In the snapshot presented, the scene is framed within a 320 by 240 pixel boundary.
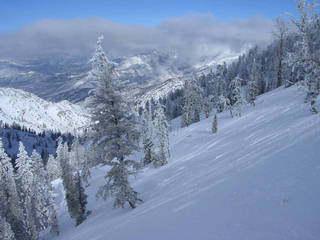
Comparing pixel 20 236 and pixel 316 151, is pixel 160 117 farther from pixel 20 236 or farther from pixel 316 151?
pixel 20 236

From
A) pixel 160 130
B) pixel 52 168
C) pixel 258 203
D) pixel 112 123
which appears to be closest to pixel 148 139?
pixel 160 130

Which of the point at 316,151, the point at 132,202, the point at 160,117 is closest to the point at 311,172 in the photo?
the point at 316,151

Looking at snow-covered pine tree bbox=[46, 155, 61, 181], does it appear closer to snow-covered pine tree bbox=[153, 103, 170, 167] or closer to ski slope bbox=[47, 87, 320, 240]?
snow-covered pine tree bbox=[153, 103, 170, 167]

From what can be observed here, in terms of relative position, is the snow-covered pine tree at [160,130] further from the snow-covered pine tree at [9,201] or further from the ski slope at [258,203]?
the snow-covered pine tree at [9,201]

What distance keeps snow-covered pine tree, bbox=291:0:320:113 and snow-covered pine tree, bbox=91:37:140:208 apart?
15.3m

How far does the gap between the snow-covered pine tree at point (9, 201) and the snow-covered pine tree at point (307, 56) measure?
159ft

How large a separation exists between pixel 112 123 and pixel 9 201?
3929cm

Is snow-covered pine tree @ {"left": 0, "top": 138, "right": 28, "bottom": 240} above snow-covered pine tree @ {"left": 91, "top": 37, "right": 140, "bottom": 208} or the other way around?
the other way around

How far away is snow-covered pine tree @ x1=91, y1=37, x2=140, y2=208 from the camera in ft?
Answer: 48.3

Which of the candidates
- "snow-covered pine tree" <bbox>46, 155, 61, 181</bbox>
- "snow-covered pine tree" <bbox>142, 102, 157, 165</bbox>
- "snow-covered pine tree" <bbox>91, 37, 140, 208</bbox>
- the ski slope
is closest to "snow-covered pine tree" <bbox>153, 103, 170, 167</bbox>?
"snow-covered pine tree" <bbox>142, 102, 157, 165</bbox>

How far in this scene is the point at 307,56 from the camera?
1636 centimetres

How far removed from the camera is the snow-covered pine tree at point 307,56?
642 inches

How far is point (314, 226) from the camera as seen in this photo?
5773mm

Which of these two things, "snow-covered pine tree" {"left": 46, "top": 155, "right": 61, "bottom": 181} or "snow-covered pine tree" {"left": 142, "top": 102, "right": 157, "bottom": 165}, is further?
"snow-covered pine tree" {"left": 46, "top": 155, "right": 61, "bottom": 181}
